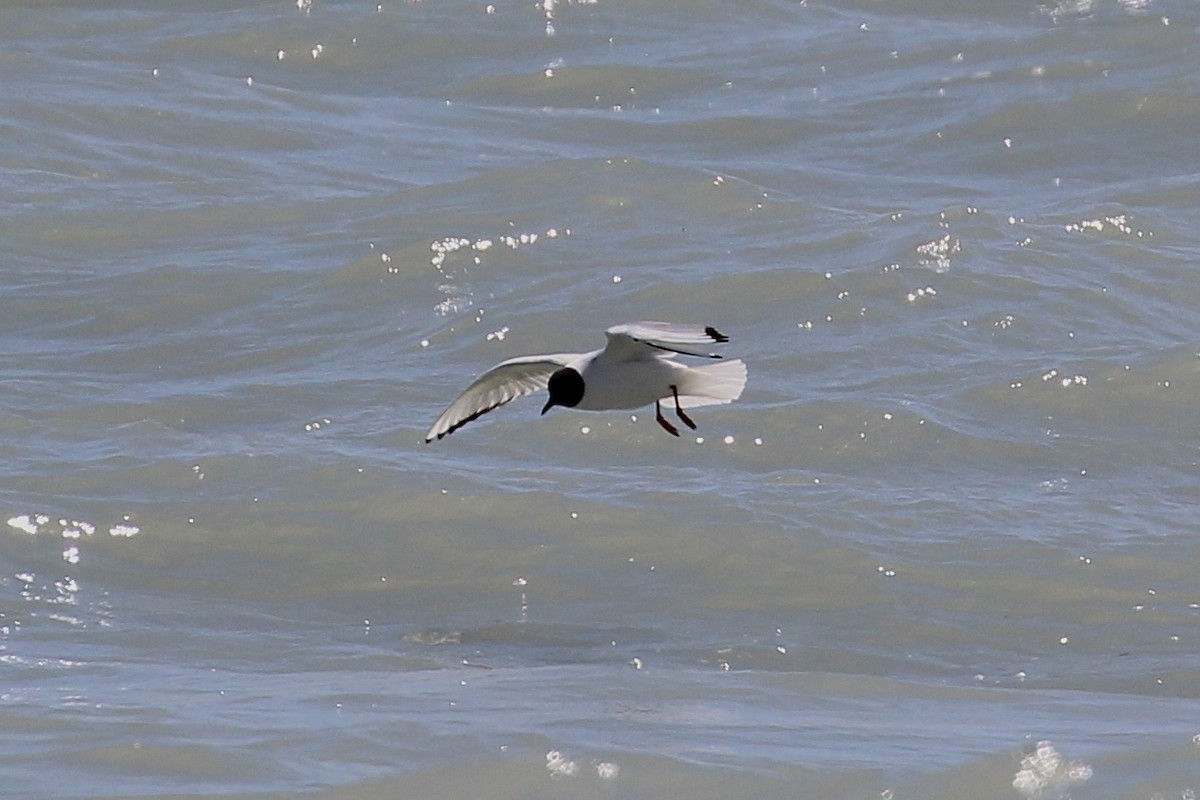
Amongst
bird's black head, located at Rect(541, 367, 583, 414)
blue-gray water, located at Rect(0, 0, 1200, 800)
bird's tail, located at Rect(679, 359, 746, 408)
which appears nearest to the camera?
blue-gray water, located at Rect(0, 0, 1200, 800)

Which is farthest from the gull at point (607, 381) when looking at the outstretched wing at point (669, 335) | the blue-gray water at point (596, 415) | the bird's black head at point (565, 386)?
the blue-gray water at point (596, 415)

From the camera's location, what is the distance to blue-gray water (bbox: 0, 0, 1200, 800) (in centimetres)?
600

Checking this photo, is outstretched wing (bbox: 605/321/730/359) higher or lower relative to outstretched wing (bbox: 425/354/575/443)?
higher

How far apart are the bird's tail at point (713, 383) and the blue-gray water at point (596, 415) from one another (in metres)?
0.69

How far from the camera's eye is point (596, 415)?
9672 millimetres

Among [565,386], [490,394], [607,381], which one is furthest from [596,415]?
[565,386]

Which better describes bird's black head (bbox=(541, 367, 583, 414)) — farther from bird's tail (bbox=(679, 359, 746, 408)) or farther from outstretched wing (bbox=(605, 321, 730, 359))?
bird's tail (bbox=(679, 359, 746, 408))

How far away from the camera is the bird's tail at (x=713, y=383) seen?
782cm

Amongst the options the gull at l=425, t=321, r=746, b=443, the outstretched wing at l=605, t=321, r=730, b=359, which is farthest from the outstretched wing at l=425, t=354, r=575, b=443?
the outstretched wing at l=605, t=321, r=730, b=359

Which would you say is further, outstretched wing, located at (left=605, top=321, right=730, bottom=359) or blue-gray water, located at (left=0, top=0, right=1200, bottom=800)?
outstretched wing, located at (left=605, top=321, right=730, bottom=359)

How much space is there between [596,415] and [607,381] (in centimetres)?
209

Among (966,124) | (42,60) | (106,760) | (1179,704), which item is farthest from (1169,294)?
(42,60)

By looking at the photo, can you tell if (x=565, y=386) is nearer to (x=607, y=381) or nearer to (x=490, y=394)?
(x=607, y=381)

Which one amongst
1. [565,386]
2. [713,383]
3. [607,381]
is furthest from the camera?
[713,383]
